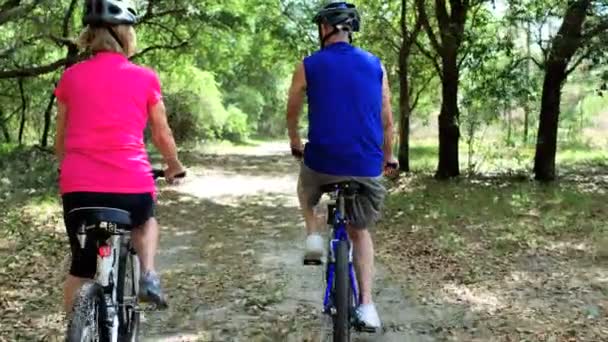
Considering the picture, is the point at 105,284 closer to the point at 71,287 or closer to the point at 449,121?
the point at 71,287

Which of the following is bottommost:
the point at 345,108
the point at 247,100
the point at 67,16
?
the point at 345,108

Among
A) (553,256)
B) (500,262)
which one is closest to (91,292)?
(500,262)

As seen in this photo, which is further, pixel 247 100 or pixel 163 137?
pixel 247 100

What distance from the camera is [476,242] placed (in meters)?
9.28

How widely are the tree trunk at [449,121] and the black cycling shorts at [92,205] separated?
13.6m

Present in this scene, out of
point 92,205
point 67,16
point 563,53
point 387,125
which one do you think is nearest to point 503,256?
point 387,125

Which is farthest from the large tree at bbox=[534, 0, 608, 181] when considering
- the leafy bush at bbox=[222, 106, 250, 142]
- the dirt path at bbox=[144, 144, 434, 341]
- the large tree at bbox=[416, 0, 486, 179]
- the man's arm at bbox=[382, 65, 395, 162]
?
the leafy bush at bbox=[222, 106, 250, 142]

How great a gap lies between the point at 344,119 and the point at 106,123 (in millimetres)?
1528

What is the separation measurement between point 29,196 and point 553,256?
973 centimetres

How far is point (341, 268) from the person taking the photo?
4312 millimetres

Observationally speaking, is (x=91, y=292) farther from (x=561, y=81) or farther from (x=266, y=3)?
(x=266, y=3)

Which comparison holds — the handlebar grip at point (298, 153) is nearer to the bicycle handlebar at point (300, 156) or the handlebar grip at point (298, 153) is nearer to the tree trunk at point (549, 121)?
the bicycle handlebar at point (300, 156)

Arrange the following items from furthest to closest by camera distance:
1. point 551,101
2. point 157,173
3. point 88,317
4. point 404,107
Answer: point 404,107, point 551,101, point 157,173, point 88,317

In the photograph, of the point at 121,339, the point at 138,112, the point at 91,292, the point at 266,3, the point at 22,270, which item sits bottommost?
the point at 22,270
